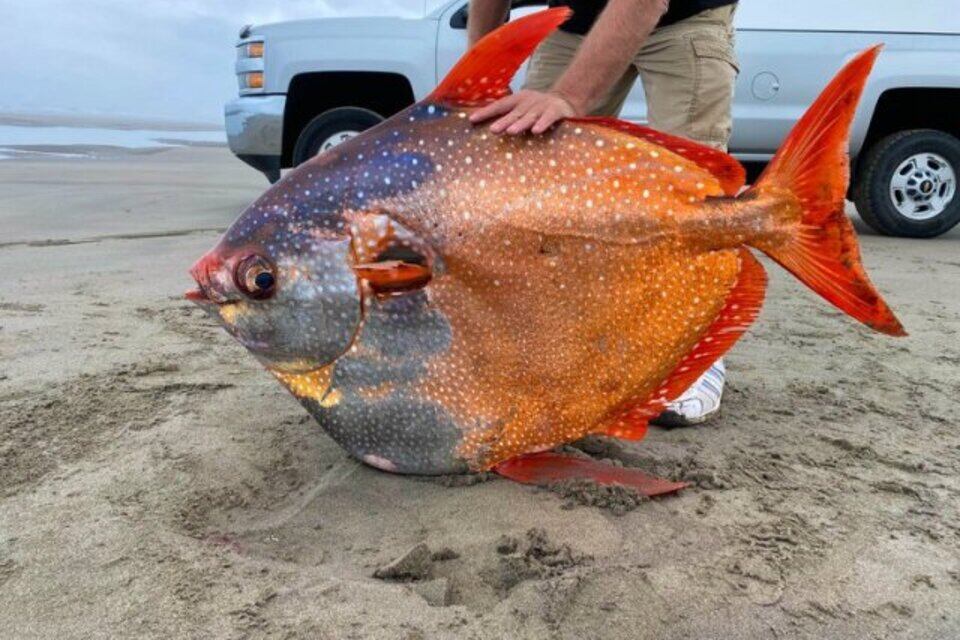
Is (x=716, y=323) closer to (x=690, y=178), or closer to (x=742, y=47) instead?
(x=690, y=178)

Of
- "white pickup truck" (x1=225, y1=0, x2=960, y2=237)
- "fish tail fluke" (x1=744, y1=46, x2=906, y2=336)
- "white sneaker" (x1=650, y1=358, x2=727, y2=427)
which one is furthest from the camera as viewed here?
"white pickup truck" (x1=225, y1=0, x2=960, y2=237)

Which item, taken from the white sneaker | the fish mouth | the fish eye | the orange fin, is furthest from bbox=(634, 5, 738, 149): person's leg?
the fish mouth

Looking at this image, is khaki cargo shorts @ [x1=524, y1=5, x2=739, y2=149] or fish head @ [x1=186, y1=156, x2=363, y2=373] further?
khaki cargo shorts @ [x1=524, y1=5, x2=739, y2=149]

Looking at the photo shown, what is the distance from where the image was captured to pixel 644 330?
1.76 meters

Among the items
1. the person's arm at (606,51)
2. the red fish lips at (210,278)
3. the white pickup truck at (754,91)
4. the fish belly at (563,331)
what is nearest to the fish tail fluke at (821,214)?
the fish belly at (563,331)

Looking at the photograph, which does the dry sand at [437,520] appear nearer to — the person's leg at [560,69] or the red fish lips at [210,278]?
the red fish lips at [210,278]

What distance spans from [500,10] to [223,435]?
1.78 meters

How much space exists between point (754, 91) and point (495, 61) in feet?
16.5

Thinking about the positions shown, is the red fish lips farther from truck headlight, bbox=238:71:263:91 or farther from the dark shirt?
truck headlight, bbox=238:71:263:91

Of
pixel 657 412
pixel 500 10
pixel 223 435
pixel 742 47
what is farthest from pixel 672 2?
pixel 742 47

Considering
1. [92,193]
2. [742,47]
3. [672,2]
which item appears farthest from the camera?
[92,193]

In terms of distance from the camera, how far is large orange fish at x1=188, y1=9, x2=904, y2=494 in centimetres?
170

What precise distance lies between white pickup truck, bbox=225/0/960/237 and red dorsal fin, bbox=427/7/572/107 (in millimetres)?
4638

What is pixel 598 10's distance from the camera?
2.73 m
